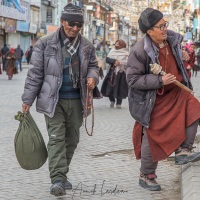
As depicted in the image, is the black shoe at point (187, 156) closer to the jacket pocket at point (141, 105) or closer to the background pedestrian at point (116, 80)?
the jacket pocket at point (141, 105)

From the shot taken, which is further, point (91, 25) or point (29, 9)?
point (91, 25)

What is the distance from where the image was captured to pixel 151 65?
6.66 meters

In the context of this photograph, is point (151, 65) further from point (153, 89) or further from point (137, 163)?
point (137, 163)

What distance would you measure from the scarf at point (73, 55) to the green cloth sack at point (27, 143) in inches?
20.8

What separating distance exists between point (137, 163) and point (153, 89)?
2131 millimetres

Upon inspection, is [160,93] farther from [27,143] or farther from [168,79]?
[27,143]

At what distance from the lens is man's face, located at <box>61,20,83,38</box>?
21.8ft

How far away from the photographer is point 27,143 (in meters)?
6.69

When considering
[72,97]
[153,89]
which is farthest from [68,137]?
[153,89]

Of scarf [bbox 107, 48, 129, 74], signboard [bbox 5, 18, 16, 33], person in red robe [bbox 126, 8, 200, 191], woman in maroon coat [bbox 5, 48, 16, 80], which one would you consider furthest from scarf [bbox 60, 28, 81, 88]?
signboard [bbox 5, 18, 16, 33]

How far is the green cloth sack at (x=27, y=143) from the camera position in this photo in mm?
6684

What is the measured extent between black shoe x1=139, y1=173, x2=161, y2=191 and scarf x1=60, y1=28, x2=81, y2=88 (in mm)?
1155

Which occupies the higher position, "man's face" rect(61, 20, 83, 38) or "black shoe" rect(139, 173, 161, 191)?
"man's face" rect(61, 20, 83, 38)

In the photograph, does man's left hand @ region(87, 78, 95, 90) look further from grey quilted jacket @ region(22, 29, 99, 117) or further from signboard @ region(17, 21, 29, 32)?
signboard @ region(17, 21, 29, 32)
